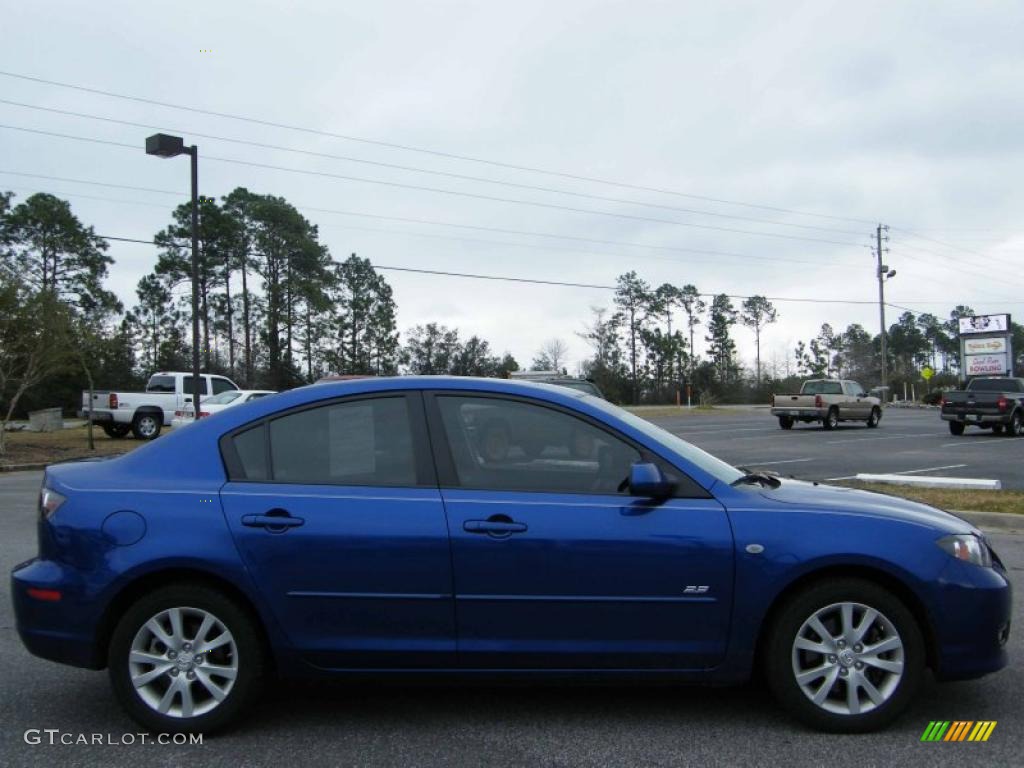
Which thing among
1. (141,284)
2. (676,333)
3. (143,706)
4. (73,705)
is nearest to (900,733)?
(143,706)

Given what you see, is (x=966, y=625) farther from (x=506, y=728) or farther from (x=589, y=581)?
(x=506, y=728)

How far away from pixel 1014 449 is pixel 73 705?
21375mm

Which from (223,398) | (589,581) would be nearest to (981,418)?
(223,398)

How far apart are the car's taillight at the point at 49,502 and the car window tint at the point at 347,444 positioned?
3.19ft

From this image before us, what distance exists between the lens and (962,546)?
3.76 m

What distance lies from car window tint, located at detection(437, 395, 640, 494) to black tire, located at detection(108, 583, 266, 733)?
1158 millimetres

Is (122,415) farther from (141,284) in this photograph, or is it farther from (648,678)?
(141,284)

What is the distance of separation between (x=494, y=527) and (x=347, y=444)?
0.81m

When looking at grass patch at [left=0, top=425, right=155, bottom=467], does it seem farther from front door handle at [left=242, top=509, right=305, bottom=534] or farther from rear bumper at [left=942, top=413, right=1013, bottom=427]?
rear bumper at [left=942, top=413, right=1013, bottom=427]

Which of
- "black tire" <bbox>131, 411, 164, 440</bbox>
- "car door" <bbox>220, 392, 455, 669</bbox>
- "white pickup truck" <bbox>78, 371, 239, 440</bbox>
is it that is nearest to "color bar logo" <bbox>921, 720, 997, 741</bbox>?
"car door" <bbox>220, 392, 455, 669</bbox>

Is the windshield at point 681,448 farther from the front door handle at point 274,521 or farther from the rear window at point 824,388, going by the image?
the rear window at point 824,388

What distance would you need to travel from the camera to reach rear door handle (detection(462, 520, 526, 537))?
3635 millimetres

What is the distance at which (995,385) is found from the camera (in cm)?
2588

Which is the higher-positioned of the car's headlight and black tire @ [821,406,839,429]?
the car's headlight
